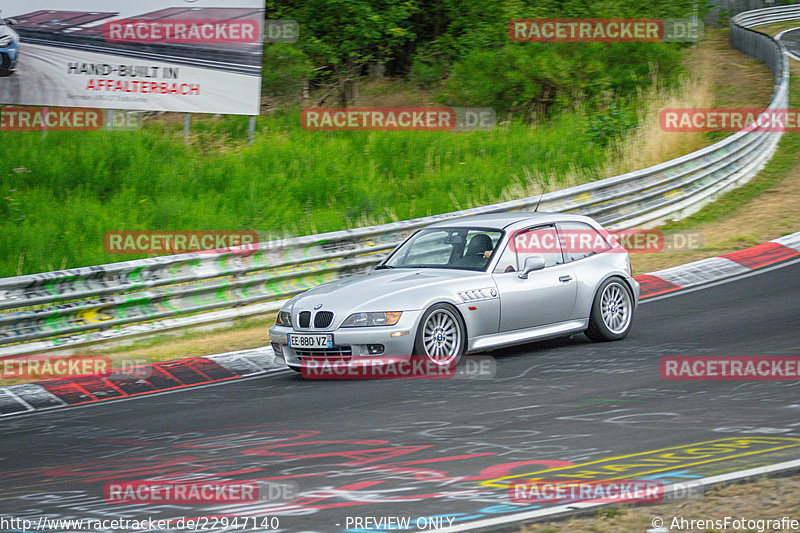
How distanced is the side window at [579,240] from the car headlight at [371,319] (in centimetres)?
228

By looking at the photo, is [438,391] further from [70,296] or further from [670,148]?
[670,148]

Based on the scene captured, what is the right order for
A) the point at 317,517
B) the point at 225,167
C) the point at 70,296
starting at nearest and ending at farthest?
the point at 317,517, the point at 70,296, the point at 225,167

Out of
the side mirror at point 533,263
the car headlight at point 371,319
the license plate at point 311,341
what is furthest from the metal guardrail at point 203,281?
the side mirror at point 533,263

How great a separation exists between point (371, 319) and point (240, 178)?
344 inches

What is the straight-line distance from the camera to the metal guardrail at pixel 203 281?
10.2 metres

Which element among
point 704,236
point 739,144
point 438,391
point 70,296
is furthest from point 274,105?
point 438,391

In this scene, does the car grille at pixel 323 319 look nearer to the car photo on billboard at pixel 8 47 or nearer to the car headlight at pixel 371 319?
the car headlight at pixel 371 319

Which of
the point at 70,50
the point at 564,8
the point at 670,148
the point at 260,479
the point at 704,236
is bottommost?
the point at 260,479

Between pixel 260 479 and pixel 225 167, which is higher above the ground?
pixel 225 167

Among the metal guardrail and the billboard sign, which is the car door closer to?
the metal guardrail

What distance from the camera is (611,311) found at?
9.87m

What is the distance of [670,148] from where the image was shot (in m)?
19.4

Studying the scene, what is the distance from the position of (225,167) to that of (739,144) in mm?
9765

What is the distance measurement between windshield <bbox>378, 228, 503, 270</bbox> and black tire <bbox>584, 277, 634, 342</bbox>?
49.4 inches
